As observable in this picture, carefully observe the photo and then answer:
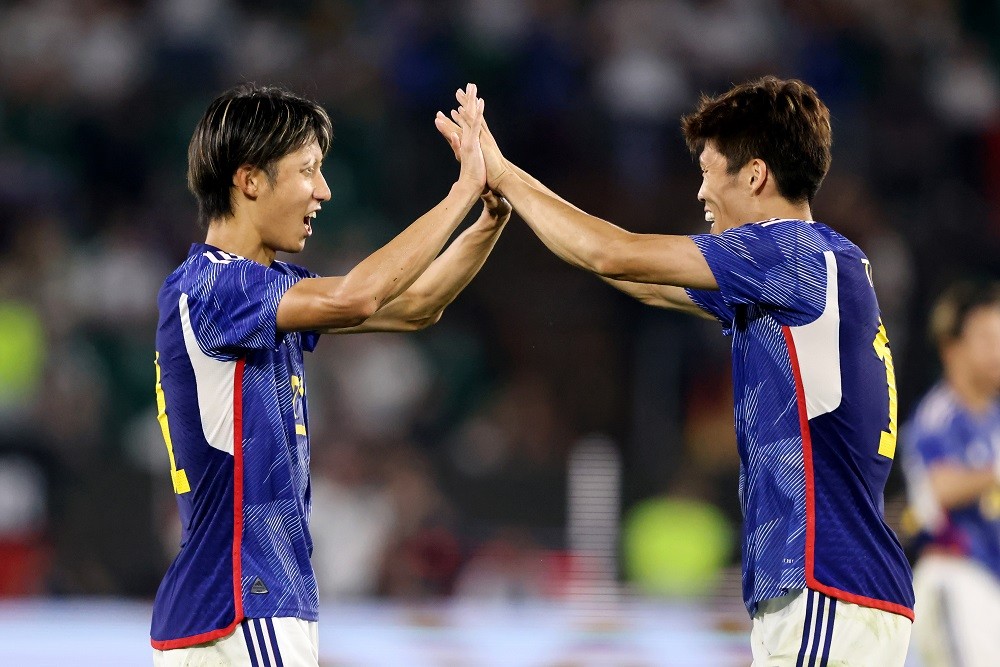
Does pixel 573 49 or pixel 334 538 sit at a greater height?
pixel 573 49

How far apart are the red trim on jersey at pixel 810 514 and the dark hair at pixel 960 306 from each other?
302cm

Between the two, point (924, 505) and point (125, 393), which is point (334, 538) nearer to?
point (125, 393)

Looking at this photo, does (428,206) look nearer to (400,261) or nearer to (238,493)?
(400,261)

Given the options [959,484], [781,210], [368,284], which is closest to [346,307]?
[368,284]

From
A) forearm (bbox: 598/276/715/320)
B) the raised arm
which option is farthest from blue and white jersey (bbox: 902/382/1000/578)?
the raised arm

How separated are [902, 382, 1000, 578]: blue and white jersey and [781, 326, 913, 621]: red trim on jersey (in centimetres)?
270

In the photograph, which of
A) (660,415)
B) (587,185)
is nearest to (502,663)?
(660,415)

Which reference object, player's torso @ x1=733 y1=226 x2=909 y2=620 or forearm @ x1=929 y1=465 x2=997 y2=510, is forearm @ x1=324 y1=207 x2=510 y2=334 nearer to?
player's torso @ x1=733 y1=226 x2=909 y2=620

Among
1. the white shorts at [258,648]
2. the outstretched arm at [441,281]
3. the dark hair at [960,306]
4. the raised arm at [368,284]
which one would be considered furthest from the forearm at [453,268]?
the dark hair at [960,306]

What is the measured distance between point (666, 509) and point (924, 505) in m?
3.65

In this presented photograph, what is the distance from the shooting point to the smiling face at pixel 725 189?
12.8ft

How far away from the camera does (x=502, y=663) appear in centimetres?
739

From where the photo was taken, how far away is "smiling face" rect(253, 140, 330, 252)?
3818 mm

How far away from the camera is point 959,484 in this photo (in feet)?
20.1
